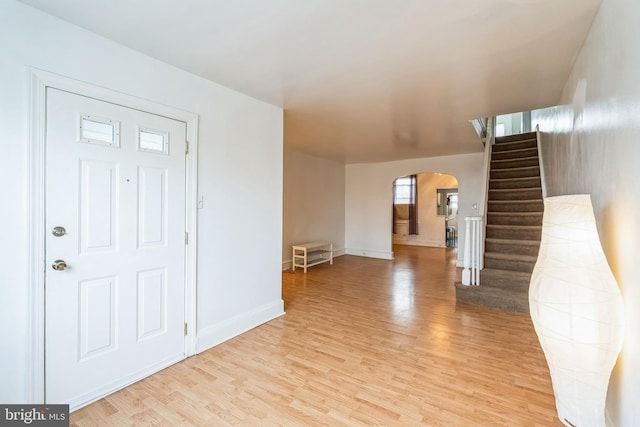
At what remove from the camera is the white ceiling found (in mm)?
1691

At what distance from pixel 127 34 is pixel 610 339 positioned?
3268 millimetres

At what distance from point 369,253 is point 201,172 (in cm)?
580

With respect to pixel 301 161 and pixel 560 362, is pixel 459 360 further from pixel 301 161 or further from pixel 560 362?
pixel 301 161

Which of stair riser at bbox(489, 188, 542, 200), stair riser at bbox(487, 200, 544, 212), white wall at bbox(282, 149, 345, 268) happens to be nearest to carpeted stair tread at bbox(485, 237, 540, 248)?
stair riser at bbox(487, 200, 544, 212)

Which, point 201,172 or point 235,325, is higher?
point 201,172

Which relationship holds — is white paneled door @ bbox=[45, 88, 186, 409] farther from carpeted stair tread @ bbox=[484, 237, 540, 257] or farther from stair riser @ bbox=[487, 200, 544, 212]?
stair riser @ bbox=[487, 200, 544, 212]

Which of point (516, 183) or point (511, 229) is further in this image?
point (516, 183)

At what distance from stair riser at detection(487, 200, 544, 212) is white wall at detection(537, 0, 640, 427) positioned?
2.80m

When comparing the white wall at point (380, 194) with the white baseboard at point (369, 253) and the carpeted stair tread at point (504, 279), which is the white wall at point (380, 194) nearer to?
the white baseboard at point (369, 253)

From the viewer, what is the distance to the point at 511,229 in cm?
440

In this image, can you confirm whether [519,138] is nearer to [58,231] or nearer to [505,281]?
[505,281]

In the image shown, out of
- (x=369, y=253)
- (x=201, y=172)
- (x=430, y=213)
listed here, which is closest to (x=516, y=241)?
(x=369, y=253)

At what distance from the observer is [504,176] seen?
208 inches

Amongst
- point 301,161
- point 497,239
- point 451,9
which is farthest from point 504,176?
point 451,9
